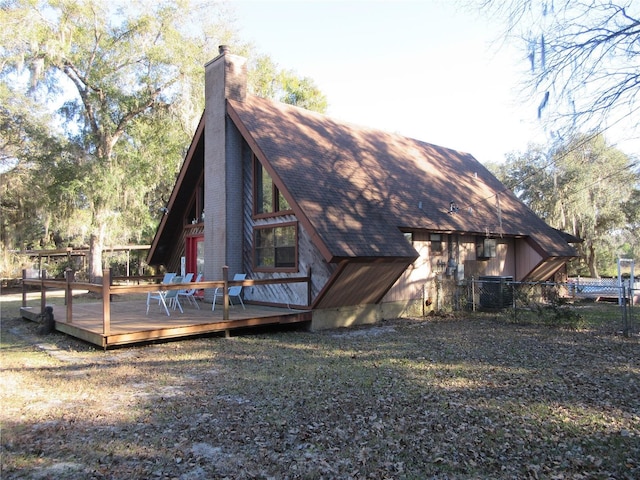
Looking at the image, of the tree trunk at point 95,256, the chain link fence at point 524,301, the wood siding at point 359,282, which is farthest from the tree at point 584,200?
the tree trunk at point 95,256

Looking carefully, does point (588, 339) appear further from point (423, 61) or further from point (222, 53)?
point (222, 53)

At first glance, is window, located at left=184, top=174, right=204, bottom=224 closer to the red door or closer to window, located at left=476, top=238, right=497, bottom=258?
the red door

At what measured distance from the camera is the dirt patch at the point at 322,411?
387cm

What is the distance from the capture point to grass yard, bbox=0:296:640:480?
3.87m

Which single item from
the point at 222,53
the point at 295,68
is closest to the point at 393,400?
the point at 222,53

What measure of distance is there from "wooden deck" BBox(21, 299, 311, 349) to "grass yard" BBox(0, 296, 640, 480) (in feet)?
1.01

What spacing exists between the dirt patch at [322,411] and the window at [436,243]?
4.85m

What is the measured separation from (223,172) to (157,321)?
14.9ft

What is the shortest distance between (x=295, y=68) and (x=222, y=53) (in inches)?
867

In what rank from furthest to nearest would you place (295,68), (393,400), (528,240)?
(295,68) → (528,240) → (393,400)

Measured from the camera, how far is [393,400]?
548 centimetres

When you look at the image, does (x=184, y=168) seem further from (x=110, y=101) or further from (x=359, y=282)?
(x=110, y=101)

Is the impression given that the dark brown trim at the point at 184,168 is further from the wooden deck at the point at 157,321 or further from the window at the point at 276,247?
the wooden deck at the point at 157,321

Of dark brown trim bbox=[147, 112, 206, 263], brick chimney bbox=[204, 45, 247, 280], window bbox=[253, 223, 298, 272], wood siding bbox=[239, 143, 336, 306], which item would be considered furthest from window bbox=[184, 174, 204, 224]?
window bbox=[253, 223, 298, 272]
